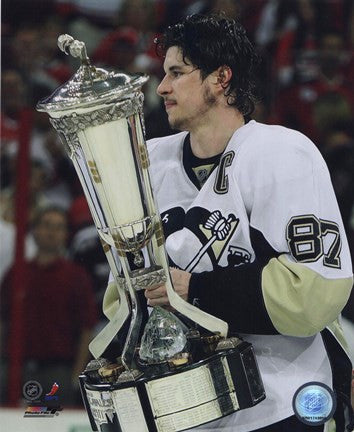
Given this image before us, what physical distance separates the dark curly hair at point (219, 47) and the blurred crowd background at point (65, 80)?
0.17 m

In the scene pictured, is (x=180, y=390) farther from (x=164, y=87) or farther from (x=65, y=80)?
(x=65, y=80)

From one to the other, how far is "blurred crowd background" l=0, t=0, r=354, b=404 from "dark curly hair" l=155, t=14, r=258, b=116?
0.17 meters

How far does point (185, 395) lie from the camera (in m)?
1.90

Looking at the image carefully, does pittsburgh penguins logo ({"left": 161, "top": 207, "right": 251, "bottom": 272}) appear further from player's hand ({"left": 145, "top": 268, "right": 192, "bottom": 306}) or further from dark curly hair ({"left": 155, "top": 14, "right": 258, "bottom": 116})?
dark curly hair ({"left": 155, "top": 14, "right": 258, "bottom": 116})

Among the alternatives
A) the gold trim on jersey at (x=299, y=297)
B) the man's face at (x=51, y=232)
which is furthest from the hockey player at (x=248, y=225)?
the man's face at (x=51, y=232)

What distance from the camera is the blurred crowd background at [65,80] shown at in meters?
2.37

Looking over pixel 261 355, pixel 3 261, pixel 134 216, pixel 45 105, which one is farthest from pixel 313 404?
pixel 3 261

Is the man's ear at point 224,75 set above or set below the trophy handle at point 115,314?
above

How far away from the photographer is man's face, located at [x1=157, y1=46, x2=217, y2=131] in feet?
6.68

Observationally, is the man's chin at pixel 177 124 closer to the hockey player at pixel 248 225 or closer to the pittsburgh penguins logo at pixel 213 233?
the hockey player at pixel 248 225

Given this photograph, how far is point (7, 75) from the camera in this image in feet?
8.35

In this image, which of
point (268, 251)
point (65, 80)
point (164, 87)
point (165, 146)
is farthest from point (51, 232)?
point (268, 251)

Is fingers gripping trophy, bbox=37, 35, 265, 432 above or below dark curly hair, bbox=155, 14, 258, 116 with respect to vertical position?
below

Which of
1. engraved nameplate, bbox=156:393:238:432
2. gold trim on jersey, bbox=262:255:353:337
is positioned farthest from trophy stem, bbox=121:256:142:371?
gold trim on jersey, bbox=262:255:353:337
